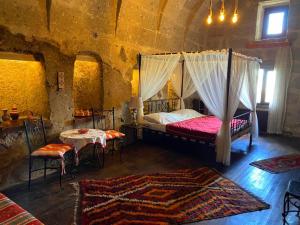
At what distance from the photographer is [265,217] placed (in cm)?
267

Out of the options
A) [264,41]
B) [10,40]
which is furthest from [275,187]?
[264,41]

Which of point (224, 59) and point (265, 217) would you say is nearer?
point (265, 217)

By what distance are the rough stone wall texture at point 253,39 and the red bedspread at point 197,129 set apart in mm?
2151

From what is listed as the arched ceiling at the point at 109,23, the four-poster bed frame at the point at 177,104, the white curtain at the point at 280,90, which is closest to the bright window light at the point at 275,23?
the white curtain at the point at 280,90

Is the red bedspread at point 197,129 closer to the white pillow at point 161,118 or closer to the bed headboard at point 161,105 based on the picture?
the white pillow at point 161,118

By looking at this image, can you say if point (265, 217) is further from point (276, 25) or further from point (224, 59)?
point (276, 25)

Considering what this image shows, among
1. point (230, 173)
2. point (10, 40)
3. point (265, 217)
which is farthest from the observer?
point (230, 173)

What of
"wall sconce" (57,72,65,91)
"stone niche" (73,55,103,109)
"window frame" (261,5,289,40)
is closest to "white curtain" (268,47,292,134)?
"window frame" (261,5,289,40)

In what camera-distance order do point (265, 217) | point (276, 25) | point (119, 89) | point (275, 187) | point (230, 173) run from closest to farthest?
point (265, 217) → point (275, 187) → point (230, 173) → point (119, 89) → point (276, 25)

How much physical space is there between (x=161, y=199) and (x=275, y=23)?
20.3ft

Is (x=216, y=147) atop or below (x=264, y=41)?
below

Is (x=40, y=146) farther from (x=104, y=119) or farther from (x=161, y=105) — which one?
(x=161, y=105)

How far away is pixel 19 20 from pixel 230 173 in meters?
3.89

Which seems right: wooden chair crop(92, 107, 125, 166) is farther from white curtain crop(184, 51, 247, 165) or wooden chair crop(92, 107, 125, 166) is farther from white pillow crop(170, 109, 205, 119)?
white curtain crop(184, 51, 247, 165)
